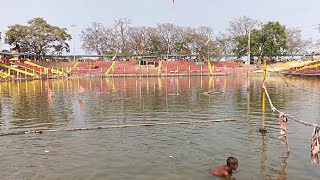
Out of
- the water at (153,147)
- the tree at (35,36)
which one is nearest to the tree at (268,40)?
the tree at (35,36)

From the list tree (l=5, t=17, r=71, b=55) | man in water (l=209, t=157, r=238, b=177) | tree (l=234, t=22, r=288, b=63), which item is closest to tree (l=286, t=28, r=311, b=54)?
tree (l=234, t=22, r=288, b=63)

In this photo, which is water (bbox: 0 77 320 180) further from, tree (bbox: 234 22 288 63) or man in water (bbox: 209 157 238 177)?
tree (bbox: 234 22 288 63)

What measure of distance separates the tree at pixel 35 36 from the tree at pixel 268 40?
51492 mm

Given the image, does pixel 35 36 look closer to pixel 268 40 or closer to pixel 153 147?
pixel 268 40

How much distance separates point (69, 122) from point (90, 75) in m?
65.1

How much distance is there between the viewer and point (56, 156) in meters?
14.3

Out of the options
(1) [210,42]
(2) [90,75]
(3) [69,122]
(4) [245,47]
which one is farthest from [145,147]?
(1) [210,42]

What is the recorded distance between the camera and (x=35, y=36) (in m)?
97.6

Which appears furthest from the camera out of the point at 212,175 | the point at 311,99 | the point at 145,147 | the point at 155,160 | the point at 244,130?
the point at 311,99

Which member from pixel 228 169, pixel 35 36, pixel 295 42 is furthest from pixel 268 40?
pixel 228 169

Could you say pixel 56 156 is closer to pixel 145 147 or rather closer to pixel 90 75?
pixel 145 147

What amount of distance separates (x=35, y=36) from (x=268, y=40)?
205ft

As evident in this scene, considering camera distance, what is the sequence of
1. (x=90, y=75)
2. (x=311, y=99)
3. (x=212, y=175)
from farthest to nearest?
(x=90, y=75)
(x=311, y=99)
(x=212, y=175)

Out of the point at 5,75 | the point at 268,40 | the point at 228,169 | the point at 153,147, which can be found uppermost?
the point at 268,40
